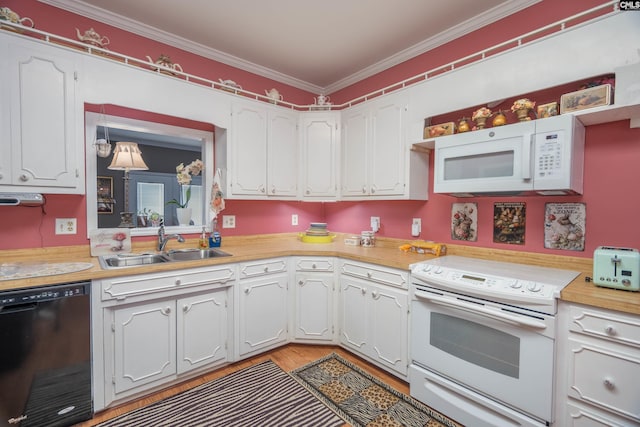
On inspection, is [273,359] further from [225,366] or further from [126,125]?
[126,125]

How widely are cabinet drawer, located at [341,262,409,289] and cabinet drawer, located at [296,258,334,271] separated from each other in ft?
0.46

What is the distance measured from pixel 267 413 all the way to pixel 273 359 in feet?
2.13

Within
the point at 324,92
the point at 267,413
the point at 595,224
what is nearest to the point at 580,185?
the point at 595,224

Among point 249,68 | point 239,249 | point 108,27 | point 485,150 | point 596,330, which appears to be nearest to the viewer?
point 596,330

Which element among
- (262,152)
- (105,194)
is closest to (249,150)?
(262,152)

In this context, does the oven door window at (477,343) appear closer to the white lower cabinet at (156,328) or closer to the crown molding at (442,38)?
the white lower cabinet at (156,328)

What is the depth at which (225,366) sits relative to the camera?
7.77 feet

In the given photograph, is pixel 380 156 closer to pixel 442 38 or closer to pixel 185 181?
pixel 442 38

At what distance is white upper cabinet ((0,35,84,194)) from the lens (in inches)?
67.8

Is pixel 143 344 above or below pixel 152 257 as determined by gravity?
below

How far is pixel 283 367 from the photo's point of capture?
2377mm

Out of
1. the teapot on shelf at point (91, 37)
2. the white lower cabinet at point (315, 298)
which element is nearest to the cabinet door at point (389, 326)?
the white lower cabinet at point (315, 298)

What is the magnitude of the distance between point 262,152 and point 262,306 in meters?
1.43

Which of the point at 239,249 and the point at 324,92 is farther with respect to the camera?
the point at 324,92
